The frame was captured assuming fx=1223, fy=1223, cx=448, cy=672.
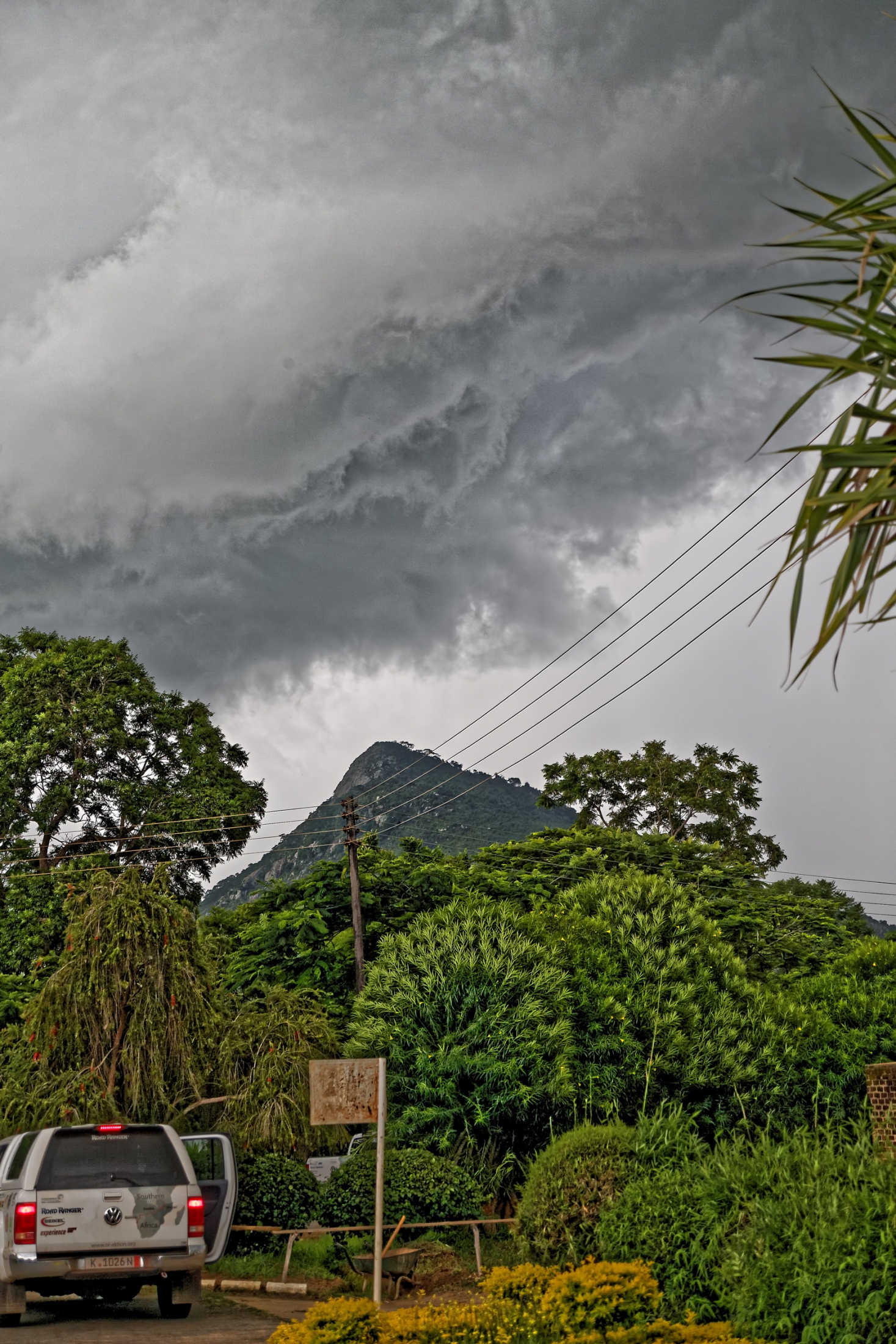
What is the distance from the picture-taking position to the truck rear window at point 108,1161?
10773mm

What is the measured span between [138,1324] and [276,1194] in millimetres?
5938

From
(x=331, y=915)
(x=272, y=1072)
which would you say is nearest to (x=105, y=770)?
(x=331, y=915)

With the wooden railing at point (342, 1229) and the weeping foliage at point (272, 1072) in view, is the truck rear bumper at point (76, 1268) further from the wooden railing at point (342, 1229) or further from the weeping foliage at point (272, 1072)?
the weeping foliage at point (272, 1072)

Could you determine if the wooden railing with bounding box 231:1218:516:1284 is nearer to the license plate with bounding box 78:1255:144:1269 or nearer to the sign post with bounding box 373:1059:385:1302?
the sign post with bounding box 373:1059:385:1302

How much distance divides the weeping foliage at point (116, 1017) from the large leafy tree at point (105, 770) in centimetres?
1341

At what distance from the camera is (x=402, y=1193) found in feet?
53.9

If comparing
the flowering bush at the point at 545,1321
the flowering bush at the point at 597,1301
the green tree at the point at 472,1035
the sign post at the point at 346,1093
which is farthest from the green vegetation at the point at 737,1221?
the green tree at the point at 472,1035

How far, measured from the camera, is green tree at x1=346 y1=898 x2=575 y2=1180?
64.4ft

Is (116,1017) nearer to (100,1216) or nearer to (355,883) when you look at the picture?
(100,1216)

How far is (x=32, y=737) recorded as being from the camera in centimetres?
3222

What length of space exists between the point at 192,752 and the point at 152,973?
1759 cm

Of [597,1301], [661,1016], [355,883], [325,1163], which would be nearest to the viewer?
[597,1301]

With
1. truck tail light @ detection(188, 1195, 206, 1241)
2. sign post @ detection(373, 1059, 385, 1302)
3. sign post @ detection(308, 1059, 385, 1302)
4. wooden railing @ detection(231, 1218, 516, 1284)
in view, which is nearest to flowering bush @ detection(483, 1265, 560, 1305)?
sign post @ detection(373, 1059, 385, 1302)

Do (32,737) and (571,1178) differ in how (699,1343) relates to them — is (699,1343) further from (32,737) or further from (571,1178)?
(32,737)
